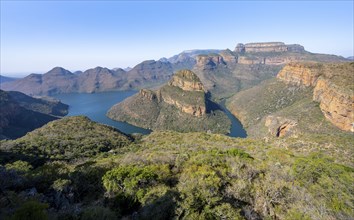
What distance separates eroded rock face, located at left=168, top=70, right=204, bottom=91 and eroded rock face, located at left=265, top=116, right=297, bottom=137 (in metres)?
60.6

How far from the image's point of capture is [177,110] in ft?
448

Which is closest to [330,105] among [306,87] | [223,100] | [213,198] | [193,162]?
[306,87]

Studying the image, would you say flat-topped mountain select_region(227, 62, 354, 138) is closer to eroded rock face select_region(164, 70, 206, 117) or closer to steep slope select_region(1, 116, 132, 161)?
eroded rock face select_region(164, 70, 206, 117)

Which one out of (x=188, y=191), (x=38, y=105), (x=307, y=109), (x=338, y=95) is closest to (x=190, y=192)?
(x=188, y=191)

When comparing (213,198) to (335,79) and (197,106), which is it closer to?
(335,79)

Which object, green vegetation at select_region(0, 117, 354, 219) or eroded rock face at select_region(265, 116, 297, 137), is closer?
green vegetation at select_region(0, 117, 354, 219)

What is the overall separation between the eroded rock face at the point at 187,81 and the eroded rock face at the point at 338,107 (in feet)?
243

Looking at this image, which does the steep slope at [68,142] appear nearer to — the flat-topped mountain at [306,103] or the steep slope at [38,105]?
the flat-topped mountain at [306,103]

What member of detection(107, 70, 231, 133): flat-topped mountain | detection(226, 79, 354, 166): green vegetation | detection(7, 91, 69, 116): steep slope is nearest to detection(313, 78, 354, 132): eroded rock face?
detection(226, 79, 354, 166): green vegetation

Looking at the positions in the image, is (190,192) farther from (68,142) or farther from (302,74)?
(302,74)

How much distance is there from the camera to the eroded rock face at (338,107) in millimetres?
67062

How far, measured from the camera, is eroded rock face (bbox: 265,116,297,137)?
7484cm

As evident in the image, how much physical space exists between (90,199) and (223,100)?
179275 mm

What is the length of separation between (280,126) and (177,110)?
2622 inches
